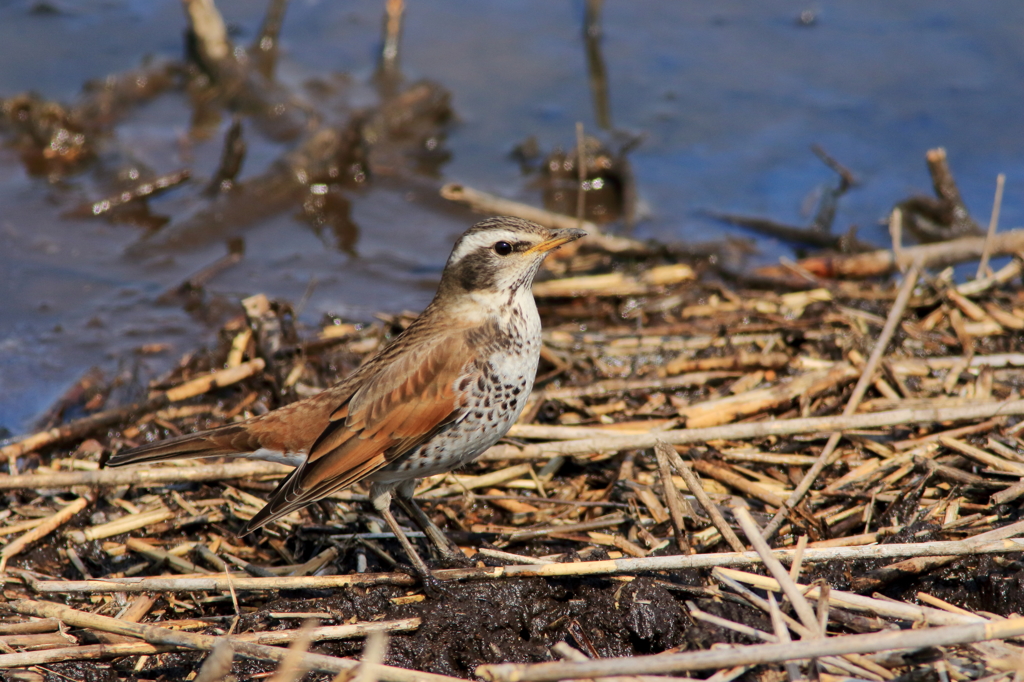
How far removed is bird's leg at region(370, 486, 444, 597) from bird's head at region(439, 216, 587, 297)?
1.22 meters

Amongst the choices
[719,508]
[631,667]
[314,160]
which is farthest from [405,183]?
[631,667]

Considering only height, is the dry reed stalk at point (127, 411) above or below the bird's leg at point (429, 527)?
above

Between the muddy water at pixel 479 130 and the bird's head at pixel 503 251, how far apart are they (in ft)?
9.20

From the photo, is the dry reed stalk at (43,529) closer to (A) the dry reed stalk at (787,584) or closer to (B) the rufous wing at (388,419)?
(B) the rufous wing at (388,419)

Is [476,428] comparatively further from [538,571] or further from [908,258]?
[908,258]

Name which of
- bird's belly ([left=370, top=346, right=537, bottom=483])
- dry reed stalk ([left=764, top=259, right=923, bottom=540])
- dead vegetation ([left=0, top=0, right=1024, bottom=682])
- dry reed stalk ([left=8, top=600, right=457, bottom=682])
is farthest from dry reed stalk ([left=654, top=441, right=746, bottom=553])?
dry reed stalk ([left=8, top=600, right=457, bottom=682])

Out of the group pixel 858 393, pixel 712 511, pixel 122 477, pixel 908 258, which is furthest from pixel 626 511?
pixel 908 258

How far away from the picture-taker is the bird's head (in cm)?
527

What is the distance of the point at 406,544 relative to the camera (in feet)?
16.4

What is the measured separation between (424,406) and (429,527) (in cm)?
71

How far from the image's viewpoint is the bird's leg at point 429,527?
509 centimetres

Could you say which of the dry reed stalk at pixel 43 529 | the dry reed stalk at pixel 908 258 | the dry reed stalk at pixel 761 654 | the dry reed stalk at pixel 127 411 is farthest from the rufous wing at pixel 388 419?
Answer: the dry reed stalk at pixel 908 258

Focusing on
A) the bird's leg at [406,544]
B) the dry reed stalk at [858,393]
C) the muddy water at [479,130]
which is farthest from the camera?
the muddy water at [479,130]

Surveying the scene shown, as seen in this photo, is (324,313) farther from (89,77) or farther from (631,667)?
(89,77)
